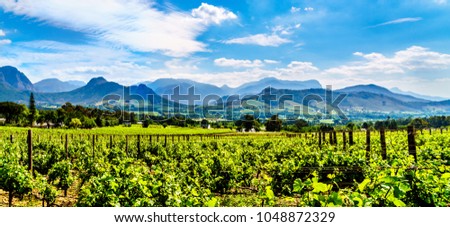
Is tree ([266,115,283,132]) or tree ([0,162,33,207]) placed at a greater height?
tree ([0,162,33,207])

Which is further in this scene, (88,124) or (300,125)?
(300,125)

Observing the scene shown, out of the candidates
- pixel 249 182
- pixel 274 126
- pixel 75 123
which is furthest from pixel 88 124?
pixel 249 182

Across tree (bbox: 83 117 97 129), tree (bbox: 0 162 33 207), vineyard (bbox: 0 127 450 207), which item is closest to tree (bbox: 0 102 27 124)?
tree (bbox: 83 117 97 129)

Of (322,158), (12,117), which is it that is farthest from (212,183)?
(12,117)

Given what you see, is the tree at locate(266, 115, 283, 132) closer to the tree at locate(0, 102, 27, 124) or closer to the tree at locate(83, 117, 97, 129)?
the tree at locate(83, 117, 97, 129)

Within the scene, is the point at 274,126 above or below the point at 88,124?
below

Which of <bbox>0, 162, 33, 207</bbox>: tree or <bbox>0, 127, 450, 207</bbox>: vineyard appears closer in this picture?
<bbox>0, 127, 450, 207</bbox>: vineyard

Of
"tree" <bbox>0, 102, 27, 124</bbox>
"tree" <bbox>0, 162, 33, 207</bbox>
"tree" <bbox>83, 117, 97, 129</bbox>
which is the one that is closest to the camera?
"tree" <bbox>0, 162, 33, 207</bbox>

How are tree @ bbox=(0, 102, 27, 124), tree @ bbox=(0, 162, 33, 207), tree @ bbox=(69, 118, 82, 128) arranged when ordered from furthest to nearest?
tree @ bbox=(0, 102, 27, 124) < tree @ bbox=(69, 118, 82, 128) < tree @ bbox=(0, 162, 33, 207)

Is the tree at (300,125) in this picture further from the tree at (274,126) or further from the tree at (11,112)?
the tree at (11,112)

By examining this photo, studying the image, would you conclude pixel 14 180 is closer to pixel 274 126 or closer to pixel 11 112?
pixel 274 126

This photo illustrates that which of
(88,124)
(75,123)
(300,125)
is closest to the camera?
(75,123)
